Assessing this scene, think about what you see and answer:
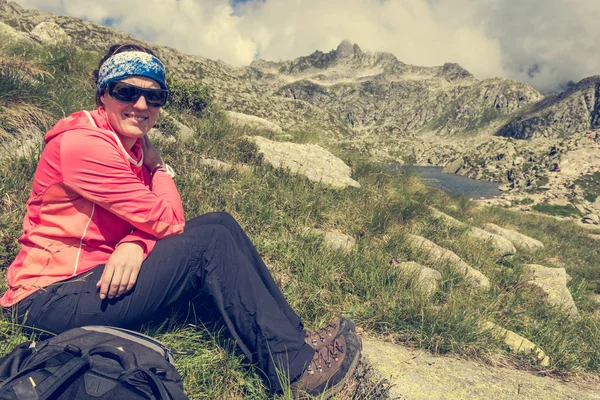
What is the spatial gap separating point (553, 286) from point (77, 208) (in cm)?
698

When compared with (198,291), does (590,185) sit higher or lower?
higher

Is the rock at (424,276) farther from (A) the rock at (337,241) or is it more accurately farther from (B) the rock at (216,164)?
(B) the rock at (216,164)

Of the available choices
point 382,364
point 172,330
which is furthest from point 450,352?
point 172,330

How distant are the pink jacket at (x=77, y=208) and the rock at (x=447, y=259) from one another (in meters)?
4.37

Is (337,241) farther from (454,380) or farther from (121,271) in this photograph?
(121,271)

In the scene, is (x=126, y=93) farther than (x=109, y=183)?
Yes

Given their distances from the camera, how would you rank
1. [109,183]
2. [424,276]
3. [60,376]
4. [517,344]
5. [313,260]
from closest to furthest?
[60,376]
[109,183]
[517,344]
[313,260]
[424,276]

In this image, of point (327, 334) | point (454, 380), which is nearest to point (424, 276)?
point (454, 380)

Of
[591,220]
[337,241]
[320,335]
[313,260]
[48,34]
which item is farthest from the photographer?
[591,220]

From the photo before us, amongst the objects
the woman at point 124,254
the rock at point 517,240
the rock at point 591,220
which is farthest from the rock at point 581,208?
the woman at point 124,254

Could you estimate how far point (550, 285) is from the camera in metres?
5.73

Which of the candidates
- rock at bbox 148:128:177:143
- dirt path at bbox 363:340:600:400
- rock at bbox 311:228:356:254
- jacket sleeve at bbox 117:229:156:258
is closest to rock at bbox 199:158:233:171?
rock at bbox 148:128:177:143

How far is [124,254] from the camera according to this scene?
2.26m

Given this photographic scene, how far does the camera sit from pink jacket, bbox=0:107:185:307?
7.47 feet
